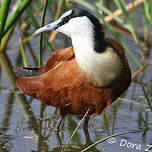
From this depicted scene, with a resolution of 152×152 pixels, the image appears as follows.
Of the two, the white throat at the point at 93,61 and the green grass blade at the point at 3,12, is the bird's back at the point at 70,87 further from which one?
the green grass blade at the point at 3,12

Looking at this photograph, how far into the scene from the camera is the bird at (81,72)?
3801mm

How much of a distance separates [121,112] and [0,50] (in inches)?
79.0

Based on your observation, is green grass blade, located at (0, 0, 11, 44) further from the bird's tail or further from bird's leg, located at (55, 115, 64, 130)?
bird's leg, located at (55, 115, 64, 130)

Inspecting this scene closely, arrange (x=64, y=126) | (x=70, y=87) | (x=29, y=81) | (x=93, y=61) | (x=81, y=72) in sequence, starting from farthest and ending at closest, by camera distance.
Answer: (x=64, y=126)
(x=29, y=81)
(x=70, y=87)
(x=81, y=72)
(x=93, y=61)

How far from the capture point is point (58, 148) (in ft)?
13.7

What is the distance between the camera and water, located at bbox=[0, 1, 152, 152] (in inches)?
164

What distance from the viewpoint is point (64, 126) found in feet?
15.1

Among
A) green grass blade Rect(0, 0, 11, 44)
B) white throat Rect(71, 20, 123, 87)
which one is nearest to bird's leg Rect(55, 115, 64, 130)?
white throat Rect(71, 20, 123, 87)

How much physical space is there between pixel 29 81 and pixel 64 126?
523mm

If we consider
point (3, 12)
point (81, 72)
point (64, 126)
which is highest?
point (3, 12)

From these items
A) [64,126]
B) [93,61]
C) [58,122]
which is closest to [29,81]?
[58,122]

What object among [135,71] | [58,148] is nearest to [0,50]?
[135,71]

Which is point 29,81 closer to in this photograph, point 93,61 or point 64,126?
point 64,126

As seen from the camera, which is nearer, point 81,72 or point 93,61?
point 93,61
